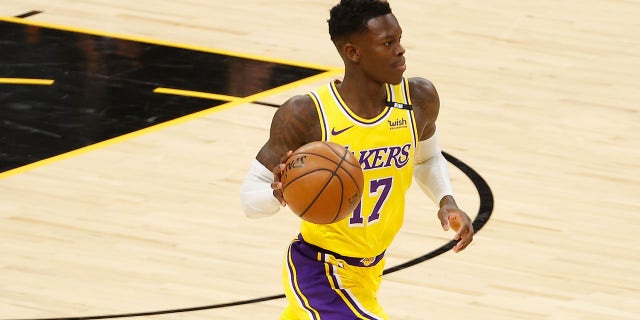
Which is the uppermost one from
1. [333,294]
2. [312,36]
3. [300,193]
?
[300,193]

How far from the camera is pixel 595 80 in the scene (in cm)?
1240

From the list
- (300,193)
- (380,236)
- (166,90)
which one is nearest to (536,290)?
(380,236)

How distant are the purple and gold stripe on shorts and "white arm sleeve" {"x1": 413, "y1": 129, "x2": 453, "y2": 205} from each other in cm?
60

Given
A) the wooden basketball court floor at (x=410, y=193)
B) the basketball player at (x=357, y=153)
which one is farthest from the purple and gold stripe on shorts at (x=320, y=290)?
the wooden basketball court floor at (x=410, y=193)

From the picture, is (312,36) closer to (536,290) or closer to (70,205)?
(70,205)

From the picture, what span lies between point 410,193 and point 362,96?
4.20 metres

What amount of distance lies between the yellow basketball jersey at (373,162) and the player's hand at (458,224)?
0.64 ft

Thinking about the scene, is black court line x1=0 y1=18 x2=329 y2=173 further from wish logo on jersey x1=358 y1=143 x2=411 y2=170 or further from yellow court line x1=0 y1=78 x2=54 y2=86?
wish logo on jersey x1=358 y1=143 x2=411 y2=170

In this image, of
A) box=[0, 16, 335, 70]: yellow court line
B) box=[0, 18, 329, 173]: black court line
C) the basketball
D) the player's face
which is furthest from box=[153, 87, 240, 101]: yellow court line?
the basketball

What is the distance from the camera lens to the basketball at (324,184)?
17.7 ft

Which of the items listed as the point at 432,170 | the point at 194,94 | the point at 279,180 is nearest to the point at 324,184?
the point at 279,180

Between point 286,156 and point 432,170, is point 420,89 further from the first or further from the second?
point 286,156

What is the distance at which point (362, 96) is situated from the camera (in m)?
5.72

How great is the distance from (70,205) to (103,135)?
4.68 ft
